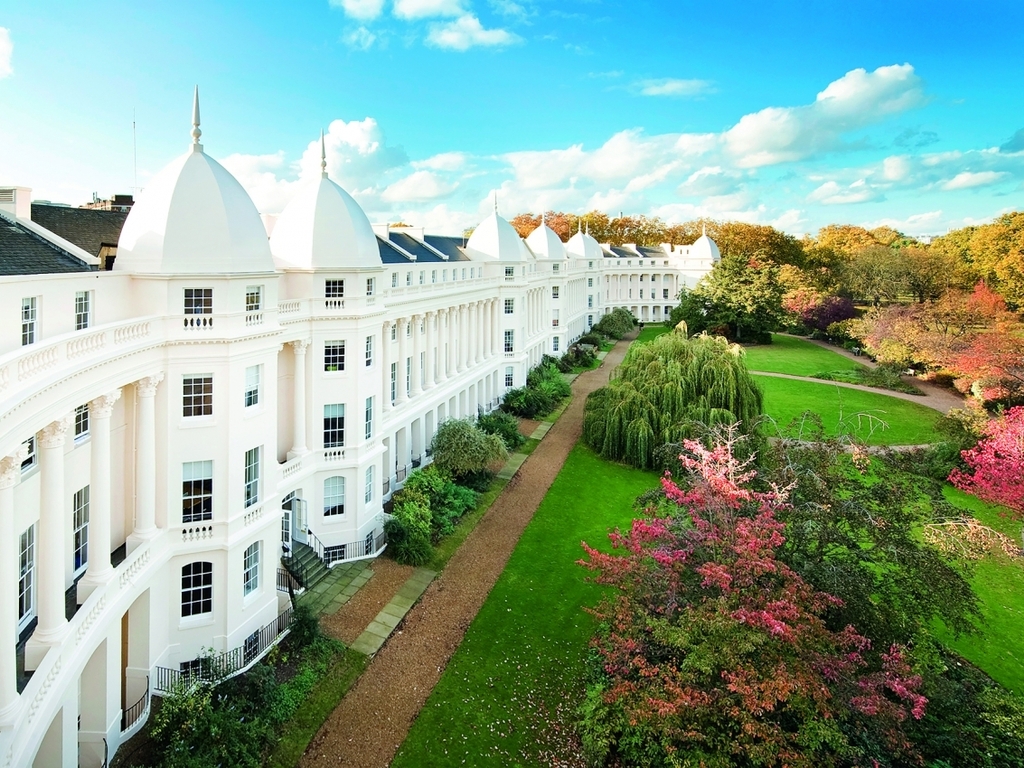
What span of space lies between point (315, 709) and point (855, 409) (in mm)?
52801

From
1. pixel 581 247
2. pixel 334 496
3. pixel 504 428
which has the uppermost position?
pixel 581 247

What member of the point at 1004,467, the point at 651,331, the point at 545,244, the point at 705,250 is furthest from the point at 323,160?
the point at 705,250

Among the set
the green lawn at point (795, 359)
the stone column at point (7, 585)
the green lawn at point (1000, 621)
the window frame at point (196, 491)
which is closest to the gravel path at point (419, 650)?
the window frame at point (196, 491)

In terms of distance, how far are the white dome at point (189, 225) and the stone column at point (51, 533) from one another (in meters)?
6.96

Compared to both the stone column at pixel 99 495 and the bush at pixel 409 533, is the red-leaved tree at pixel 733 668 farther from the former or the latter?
the stone column at pixel 99 495

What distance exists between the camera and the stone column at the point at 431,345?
41.2m

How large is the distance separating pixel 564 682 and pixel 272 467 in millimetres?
12316

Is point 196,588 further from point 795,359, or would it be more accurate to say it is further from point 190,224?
point 795,359

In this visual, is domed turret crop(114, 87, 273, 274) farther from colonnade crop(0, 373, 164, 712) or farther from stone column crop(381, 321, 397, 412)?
stone column crop(381, 321, 397, 412)

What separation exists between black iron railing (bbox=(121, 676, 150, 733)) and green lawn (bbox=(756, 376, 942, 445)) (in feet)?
148

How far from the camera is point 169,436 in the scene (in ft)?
64.8

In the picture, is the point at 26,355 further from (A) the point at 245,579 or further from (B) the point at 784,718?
(B) the point at 784,718

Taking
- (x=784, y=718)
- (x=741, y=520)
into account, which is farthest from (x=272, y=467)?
(x=784, y=718)

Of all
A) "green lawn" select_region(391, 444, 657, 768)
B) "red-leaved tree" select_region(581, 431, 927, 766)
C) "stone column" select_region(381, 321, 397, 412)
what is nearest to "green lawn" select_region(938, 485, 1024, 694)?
"red-leaved tree" select_region(581, 431, 927, 766)
